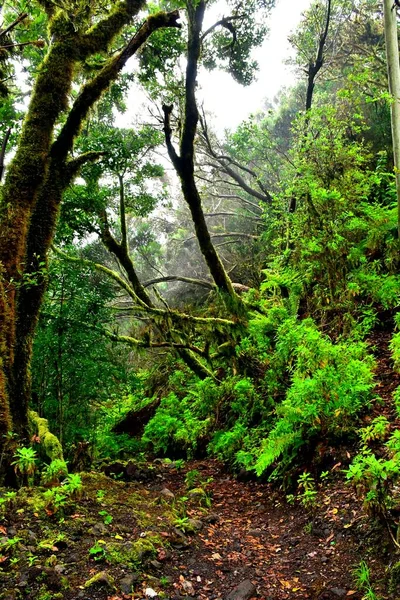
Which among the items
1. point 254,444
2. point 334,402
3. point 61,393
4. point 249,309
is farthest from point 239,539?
point 249,309

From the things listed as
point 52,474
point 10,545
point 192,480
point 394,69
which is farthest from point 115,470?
point 394,69

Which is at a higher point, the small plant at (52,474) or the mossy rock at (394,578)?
the small plant at (52,474)

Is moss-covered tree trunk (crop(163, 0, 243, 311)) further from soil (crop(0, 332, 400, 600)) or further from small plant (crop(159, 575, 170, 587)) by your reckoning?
small plant (crop(159, 575, 170, 587))

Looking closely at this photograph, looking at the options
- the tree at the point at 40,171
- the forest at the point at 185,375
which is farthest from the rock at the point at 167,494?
the tree at the point at 40,171

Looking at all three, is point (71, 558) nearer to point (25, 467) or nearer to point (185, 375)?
point (25, 467)

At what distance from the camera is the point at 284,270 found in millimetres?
10023

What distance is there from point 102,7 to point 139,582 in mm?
8794

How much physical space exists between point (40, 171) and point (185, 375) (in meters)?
7.36

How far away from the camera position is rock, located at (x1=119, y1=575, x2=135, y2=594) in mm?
2990

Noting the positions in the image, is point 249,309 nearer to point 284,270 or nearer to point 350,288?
point 284,270

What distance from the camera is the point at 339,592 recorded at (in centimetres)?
316

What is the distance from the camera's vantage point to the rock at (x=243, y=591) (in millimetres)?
3242

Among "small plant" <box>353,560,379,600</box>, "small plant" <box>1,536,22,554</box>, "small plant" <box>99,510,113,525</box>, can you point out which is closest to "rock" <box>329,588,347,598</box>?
"small plant" <box>353,560,379,600</box>

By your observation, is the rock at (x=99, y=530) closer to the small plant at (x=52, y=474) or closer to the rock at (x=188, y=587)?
the rock at (x=188, y=587)
